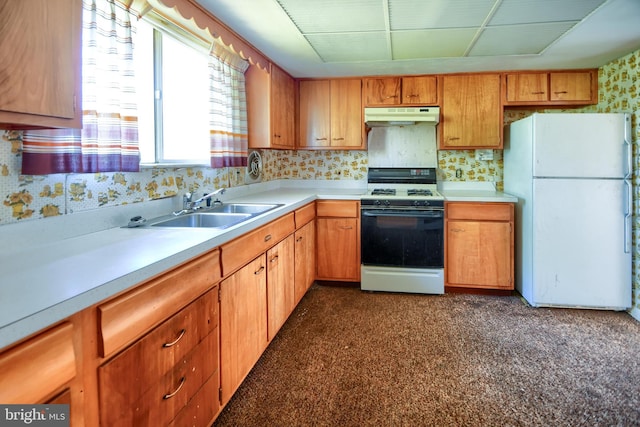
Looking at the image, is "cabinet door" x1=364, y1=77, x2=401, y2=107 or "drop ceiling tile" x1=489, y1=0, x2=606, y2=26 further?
"cabinet door" x1=364, y1=77, x2=401, y2=107

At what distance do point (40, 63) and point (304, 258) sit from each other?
244 cm

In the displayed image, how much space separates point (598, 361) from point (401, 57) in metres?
2.56

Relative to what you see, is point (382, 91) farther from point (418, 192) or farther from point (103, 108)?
point (103, 108)

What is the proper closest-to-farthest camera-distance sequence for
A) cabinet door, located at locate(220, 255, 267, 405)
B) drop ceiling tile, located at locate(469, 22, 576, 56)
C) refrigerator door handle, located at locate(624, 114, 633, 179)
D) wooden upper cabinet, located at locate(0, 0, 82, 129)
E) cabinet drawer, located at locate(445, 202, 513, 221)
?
wooden upper cabinet, located at locate(0, 0, 82, 129), cabinet door, located at locate(220, 255, 267, 405), drop ceiling tile, located at locate(469, 22, 576, 56), refrigerator door handle, located at locate(624, 114, 633, 179), cabinet drawer, located at locate(445, 202, 513, 221)

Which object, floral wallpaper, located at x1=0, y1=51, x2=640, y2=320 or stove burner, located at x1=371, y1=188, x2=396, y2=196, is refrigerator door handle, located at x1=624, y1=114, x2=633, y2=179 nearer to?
floral wallpaper, located at x1=0, y1=51, x2=640, y2=320

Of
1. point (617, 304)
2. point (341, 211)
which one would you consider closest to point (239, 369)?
point (341, 211)

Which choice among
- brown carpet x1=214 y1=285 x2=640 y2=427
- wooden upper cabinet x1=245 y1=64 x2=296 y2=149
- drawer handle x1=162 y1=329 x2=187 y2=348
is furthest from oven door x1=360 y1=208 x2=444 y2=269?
drawer handle x1=162 y1=329 x2=187 y2=348

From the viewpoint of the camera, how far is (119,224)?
74.7 inches

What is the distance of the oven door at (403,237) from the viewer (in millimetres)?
3491

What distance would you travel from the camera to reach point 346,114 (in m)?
3.98

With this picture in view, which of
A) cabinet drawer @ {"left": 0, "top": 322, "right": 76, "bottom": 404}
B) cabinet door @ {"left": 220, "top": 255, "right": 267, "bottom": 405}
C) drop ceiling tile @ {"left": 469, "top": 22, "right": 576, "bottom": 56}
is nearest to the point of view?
cabinet drawer @ {"left": 0, "top": 322, "right": 76, "bottom": 404}

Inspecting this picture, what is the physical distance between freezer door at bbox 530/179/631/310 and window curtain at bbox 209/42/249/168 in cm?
241

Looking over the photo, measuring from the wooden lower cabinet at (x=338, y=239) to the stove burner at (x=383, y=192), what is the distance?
289 millimetres

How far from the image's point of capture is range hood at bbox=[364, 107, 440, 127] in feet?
12.0
